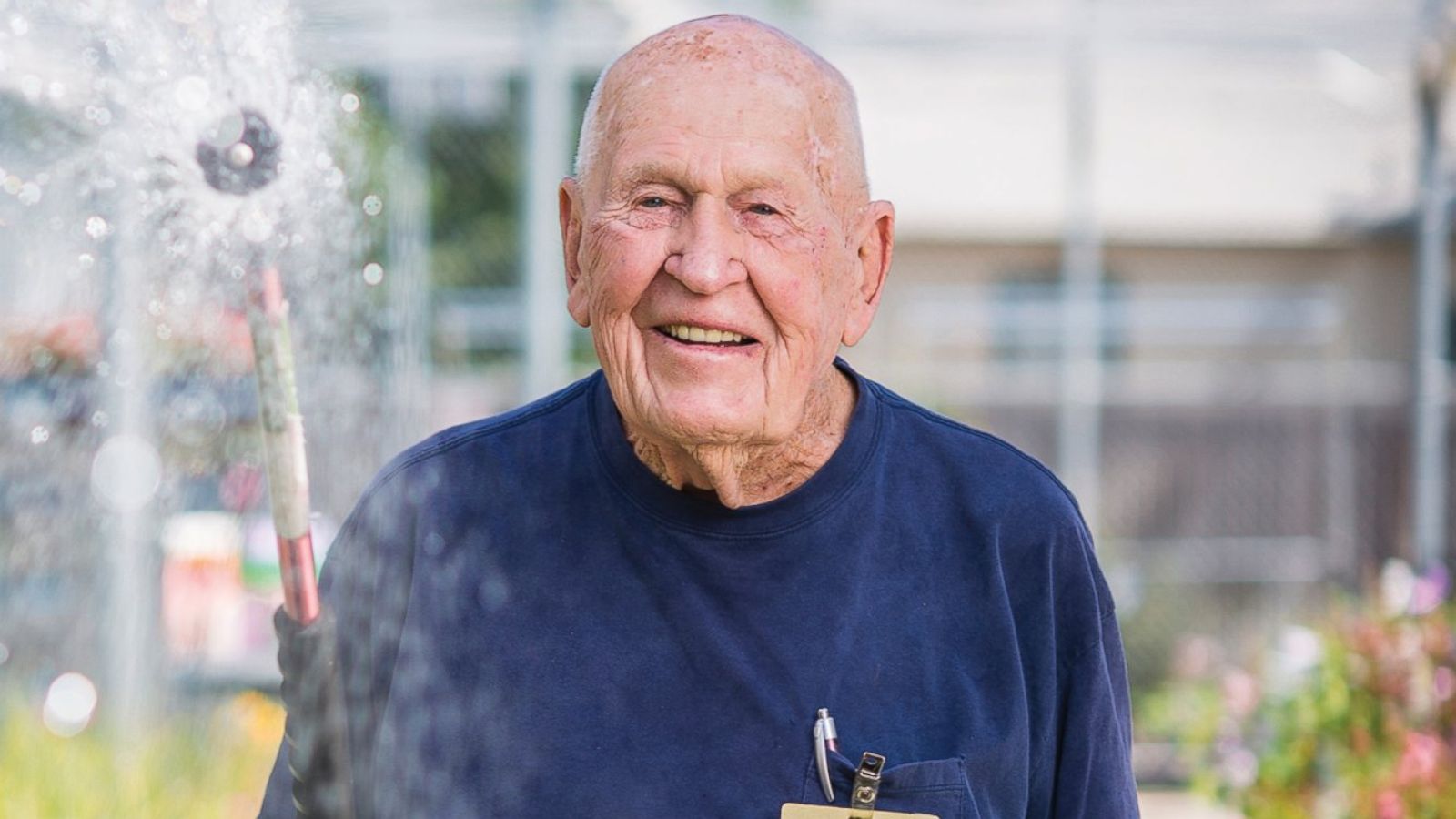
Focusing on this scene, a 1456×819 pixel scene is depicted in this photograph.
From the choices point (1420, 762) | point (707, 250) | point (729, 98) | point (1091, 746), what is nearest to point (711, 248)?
point (707, 250)

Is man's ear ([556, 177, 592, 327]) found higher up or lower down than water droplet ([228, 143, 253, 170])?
lower down

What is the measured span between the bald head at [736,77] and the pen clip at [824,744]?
0.51 meters

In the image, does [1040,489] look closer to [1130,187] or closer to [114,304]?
[114,304]

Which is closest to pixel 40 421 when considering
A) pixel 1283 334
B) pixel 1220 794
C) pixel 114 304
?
pixel 114 304

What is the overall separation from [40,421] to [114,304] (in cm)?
15

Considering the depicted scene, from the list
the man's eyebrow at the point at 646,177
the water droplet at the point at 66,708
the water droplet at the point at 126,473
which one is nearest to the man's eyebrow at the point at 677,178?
the man's eyebrow at the point at 646,177

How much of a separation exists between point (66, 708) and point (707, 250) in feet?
2.72

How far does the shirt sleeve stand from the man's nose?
1.87 ft

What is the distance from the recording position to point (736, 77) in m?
1.48

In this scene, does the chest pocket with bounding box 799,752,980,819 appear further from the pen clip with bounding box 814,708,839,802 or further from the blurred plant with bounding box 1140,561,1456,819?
the blurred plant with bounding box 1140,561,1456,819

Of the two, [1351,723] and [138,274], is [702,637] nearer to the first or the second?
[138,274]

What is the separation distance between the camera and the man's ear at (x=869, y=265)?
1604 millimetres

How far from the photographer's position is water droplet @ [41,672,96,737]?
1608 millimetres

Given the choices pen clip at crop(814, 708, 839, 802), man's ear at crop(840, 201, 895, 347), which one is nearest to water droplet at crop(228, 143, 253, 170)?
man's ear at crop(840, 201, 895, 347)
